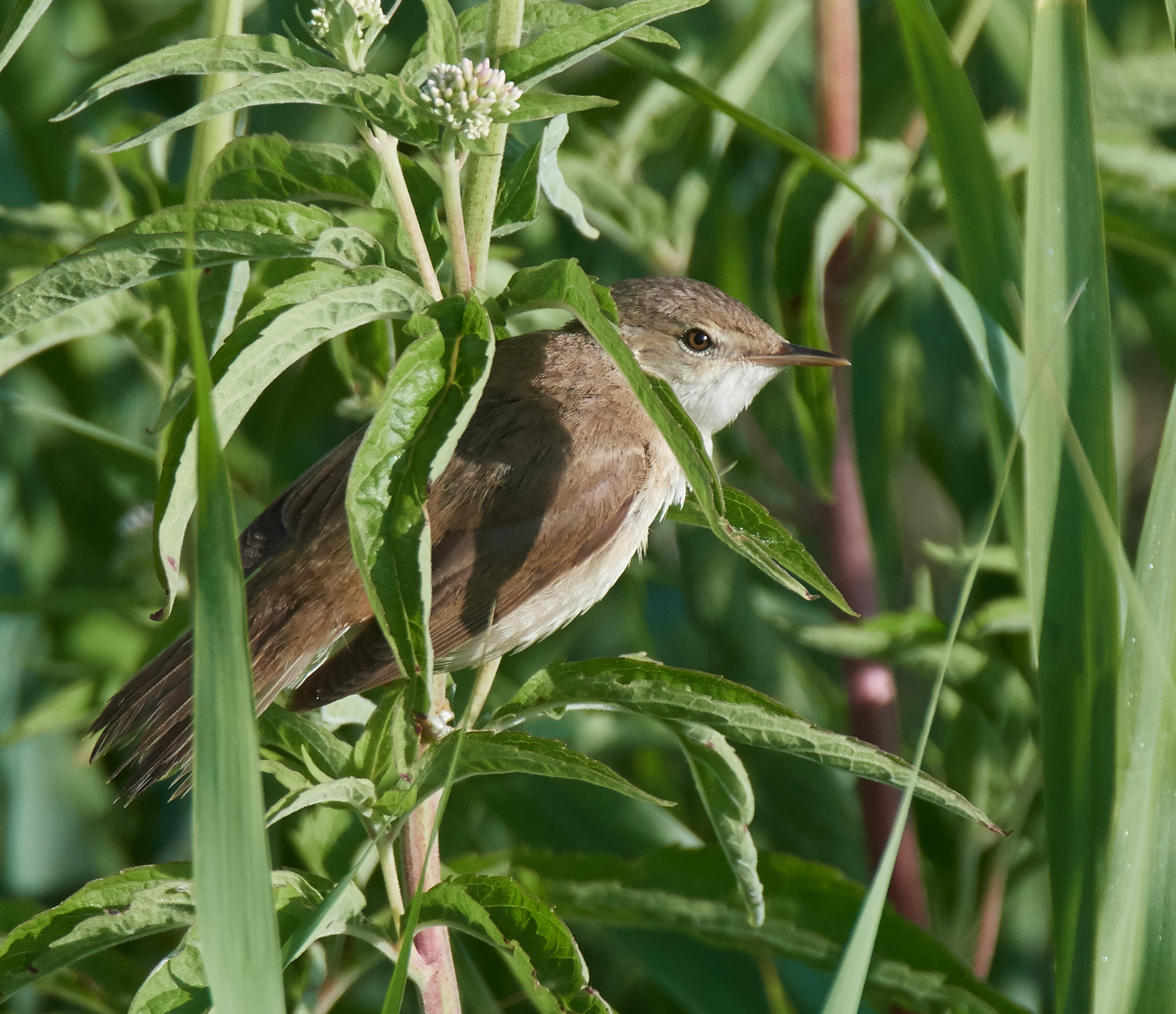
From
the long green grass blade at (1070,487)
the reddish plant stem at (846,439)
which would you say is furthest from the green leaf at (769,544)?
the reddish plant stem at (846,439)

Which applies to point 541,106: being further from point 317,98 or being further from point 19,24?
point 19,24

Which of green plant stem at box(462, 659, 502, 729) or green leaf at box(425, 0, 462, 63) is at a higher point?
green leaf at box(425, 0, 462, 63)

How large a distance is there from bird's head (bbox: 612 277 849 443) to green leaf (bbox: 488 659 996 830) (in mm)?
1142

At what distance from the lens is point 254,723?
3.34ft

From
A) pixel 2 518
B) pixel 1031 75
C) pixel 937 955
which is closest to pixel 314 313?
pixel 1031 75

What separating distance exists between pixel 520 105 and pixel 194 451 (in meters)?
0.45

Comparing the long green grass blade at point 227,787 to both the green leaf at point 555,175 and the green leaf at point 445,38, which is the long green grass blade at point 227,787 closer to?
the green leaf at point 445,38

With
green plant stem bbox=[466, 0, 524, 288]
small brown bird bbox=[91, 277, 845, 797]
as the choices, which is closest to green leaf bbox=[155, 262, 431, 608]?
green plant stem bbox=[466, 0, 524, 288]

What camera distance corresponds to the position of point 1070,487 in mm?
1394

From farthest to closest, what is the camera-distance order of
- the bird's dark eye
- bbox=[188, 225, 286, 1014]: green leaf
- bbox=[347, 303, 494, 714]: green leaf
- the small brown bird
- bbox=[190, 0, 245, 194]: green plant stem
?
the bird's dark eye → the small brown bird → bbox=[190, 0, 245, 194]: green plant stem → bbox=[347, 303, 494, 714]: green leaf → bbox=[188, 225, 286, 1014]: green leaf

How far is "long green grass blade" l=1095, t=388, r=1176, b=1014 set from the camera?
1249 mm

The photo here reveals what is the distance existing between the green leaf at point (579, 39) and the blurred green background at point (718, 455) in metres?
0.67

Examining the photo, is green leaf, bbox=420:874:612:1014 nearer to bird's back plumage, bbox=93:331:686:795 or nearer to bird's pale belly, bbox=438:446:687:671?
bird's back plumage, bbox=93:331:686:795

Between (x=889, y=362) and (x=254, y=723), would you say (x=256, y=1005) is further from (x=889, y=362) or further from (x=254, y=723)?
(x=889, y=362)
